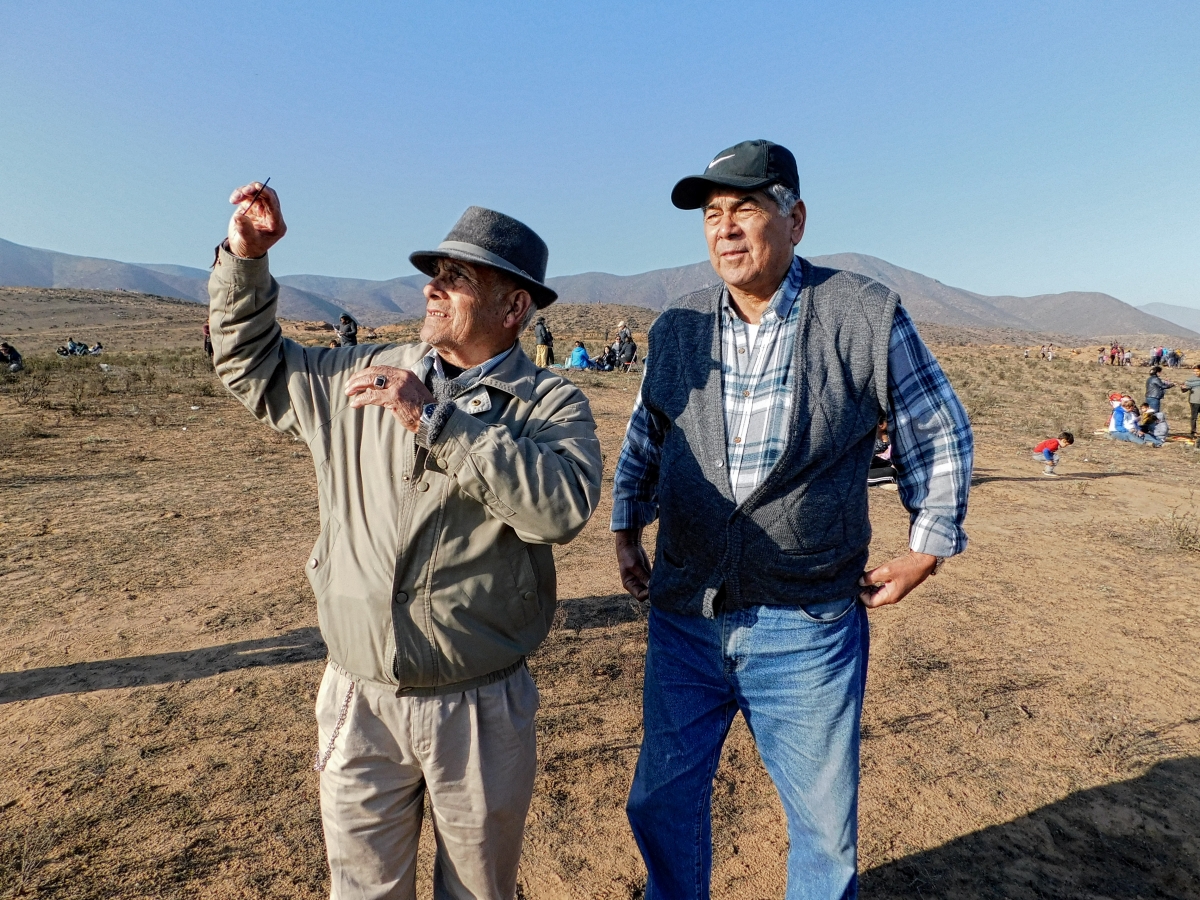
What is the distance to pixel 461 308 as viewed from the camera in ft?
5.95

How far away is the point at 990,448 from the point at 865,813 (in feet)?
34.0

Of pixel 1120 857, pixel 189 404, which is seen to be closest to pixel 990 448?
pixel 1120 857

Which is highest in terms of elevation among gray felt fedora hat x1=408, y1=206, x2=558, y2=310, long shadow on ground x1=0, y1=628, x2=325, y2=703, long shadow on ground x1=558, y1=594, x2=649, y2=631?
gray felt fedora hat x1=408, y1=206, x2=558, y2=310

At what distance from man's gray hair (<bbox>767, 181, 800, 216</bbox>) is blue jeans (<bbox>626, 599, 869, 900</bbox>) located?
0.99m

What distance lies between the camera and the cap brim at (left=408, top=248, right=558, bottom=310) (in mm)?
1745

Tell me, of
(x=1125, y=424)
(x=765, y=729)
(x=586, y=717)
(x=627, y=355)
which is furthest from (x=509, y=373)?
(x=627, y=355)

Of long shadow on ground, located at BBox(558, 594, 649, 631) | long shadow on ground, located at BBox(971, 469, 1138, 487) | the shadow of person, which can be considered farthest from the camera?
long shadow on ground, located at BBox(971, 469, 1138, 487)

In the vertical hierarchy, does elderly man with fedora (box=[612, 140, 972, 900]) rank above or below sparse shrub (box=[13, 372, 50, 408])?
above

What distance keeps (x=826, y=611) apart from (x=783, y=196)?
3.37 ft

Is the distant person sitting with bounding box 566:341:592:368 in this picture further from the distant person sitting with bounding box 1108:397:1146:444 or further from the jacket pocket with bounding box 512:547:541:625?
the jacket pocket with bounding box 512:547:541:625

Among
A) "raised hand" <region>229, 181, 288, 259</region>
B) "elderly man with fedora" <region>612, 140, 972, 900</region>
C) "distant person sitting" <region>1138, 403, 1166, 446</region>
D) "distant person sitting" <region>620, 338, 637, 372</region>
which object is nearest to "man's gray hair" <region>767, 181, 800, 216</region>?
"elderly man with fedora" <region>612, 140, 972, 900</region>

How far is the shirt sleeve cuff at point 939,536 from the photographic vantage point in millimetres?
1778

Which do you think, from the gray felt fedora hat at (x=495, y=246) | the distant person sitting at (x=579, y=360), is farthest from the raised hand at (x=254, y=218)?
the distant person sitting at (x=579, y=360)

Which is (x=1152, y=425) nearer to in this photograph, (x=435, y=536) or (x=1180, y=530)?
(x=1180, y=530)
